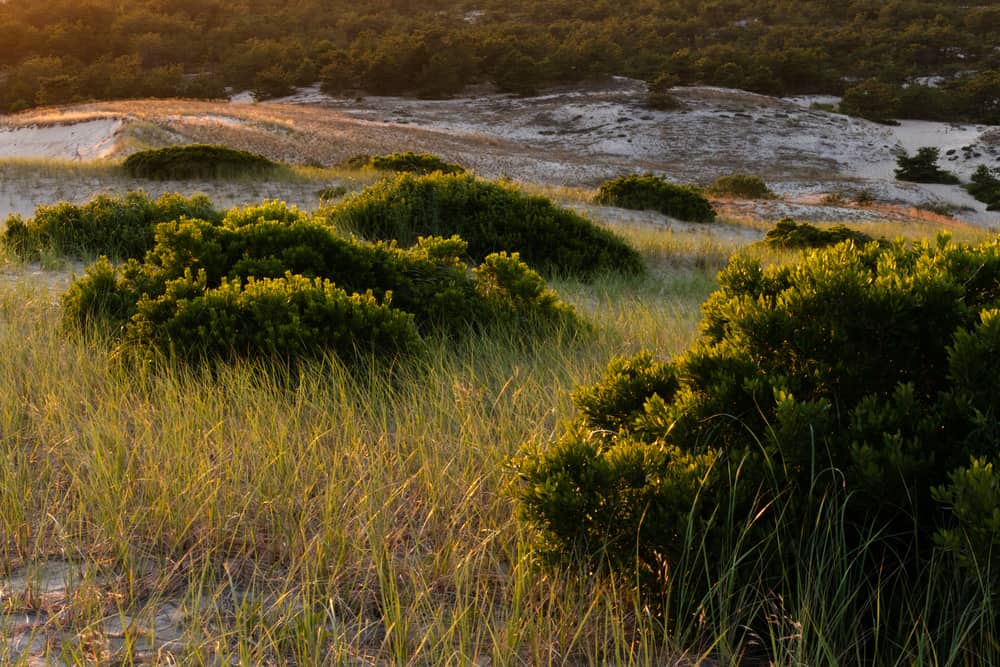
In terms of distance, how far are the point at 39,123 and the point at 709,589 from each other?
121ft

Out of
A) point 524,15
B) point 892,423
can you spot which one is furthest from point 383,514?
point 524,15

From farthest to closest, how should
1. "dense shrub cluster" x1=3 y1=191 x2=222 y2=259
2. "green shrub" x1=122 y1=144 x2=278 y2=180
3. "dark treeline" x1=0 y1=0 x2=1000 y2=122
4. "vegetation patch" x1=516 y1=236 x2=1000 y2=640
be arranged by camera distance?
"dark treeline" x1=0 y1=0 x2=1000 y2=122 < "green shrub" x1=122 y1=144 x2=278 y2=180 < "dense shrub cluster" x1=3 y1=191 x2=222 y2=259 < "vegetation patch" x1=516 y1=236 x2=1000 y2=640

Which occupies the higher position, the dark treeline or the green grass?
the dark treeline

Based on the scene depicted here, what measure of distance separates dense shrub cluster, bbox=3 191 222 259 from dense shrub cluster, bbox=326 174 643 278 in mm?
1997

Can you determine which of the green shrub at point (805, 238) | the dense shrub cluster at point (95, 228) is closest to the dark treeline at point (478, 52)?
the green shrub at point (805, 238)

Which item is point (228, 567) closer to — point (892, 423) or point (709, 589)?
point (709, 589)

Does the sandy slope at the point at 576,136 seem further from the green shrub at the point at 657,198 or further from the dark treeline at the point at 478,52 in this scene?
the green shrub at the point at 657,198

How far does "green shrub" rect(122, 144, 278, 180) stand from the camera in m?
17.7

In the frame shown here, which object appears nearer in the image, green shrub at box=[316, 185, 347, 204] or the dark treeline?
green shrub at box=[316, 185, 347, 204]

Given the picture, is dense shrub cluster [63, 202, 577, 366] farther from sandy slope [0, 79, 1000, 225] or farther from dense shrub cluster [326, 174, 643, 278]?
sandy slope [0, 79, 1000, 225]

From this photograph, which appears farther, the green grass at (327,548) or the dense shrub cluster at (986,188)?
the dense shrub cluster at (986,188)

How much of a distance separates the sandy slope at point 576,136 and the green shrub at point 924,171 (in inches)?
30.7

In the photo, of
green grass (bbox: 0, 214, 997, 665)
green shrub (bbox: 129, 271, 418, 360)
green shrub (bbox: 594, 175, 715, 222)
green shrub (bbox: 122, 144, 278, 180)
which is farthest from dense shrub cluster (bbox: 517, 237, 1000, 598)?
green shrub (bbox: 594, 175, 715, 222)

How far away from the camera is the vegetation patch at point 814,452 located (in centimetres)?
229
